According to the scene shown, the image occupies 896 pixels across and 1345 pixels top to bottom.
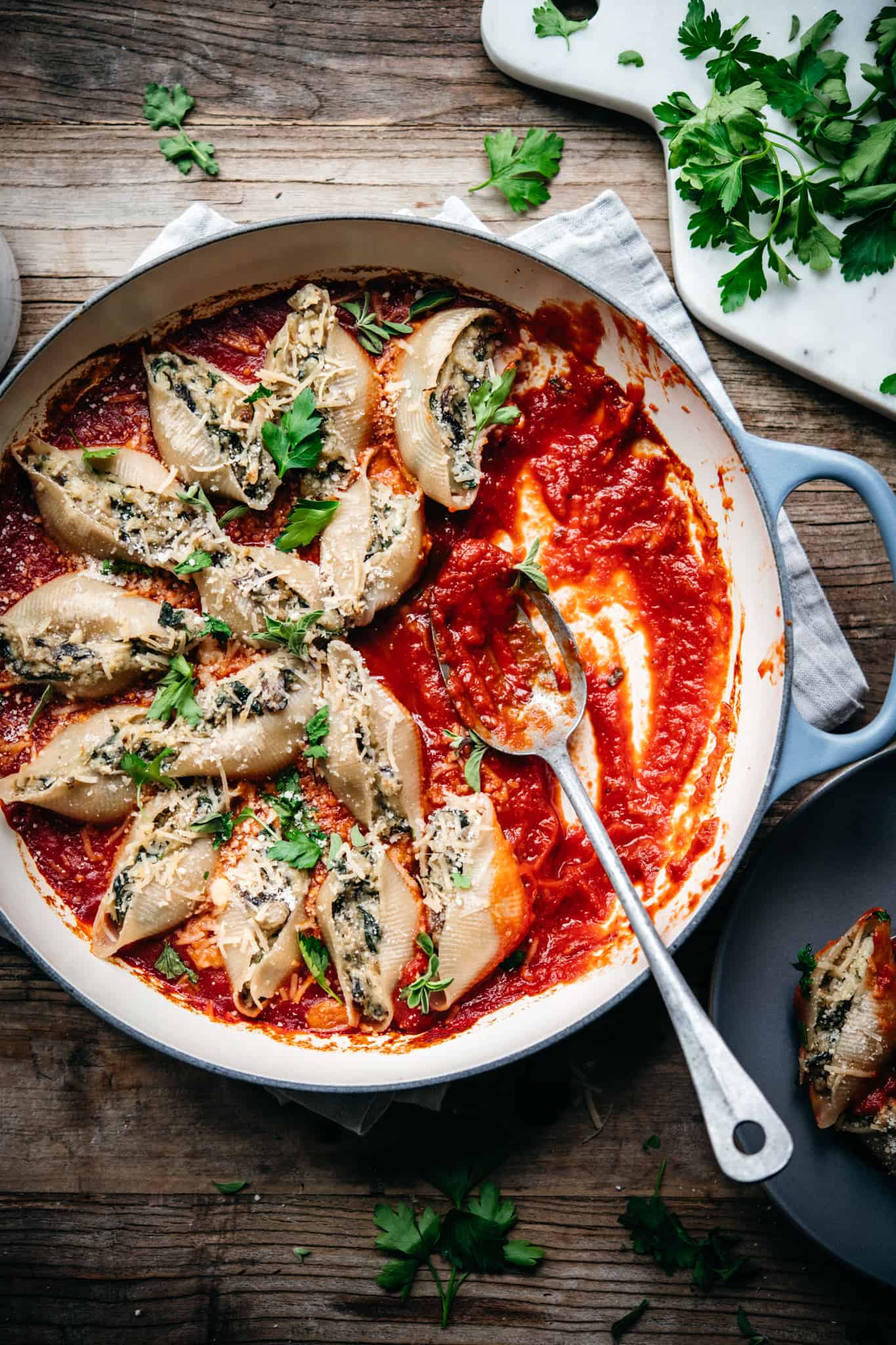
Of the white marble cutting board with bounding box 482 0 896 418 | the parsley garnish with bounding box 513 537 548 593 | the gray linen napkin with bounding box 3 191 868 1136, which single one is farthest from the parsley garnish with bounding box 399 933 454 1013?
the white marble cutting board with bounding box 482 0 896 418

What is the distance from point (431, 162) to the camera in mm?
3031

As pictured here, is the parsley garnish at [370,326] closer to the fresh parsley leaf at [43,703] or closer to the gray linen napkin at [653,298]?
the gray linen napkin at [653,298]

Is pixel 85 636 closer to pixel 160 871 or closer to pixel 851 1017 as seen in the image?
pixel 160 871

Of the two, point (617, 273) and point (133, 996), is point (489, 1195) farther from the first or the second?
point (617, 273)

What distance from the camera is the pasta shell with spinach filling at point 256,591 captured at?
2.87m

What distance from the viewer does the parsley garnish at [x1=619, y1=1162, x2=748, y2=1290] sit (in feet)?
9.77

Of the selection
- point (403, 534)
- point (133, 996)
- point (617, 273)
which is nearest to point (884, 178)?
point (617, 273)

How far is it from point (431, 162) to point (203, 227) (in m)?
0.79

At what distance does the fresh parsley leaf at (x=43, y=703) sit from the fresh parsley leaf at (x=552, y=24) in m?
2.65

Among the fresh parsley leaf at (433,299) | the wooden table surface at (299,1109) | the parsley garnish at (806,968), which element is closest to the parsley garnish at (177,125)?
the wooden table surface at (299,1109)

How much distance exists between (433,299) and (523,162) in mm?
542

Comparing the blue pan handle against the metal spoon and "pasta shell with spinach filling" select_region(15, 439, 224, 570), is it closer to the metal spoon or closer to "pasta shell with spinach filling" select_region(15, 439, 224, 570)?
the metal spoon

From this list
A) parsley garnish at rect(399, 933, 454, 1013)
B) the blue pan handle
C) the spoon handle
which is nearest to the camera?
the spoon handle

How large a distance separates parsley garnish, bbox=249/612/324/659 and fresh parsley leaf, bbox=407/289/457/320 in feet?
3.52
